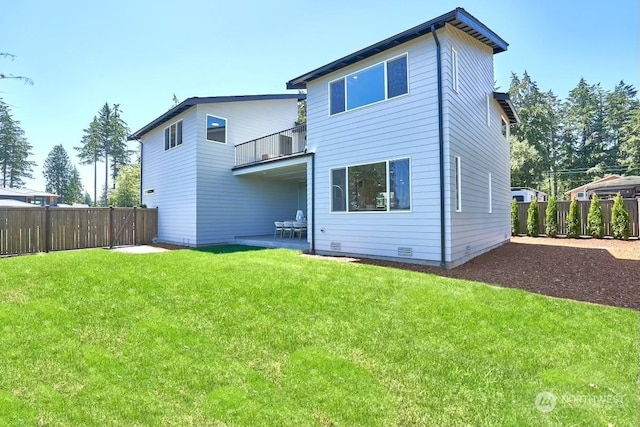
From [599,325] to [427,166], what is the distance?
431 cm

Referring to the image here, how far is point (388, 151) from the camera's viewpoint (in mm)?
8188

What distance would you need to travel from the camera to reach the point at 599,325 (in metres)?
4.03

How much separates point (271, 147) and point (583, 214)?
1276 cm

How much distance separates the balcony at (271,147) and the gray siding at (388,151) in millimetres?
3939

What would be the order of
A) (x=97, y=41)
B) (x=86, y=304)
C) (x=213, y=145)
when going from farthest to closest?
(x=213, y=145) → (x=97, y=41) → (x=86, y=304)

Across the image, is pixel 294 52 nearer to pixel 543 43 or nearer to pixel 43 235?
pixel 543 43

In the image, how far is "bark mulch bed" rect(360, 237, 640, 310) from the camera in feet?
17.7

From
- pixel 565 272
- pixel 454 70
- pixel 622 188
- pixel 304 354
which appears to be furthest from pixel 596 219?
→ pixel 304 354

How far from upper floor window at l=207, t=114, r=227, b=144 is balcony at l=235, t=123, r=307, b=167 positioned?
706 millimetres

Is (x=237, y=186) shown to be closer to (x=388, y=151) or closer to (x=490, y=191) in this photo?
(x=388, y=151)

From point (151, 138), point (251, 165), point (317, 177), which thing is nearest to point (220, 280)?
point (317, 177)

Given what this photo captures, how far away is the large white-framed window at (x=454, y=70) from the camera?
7.79 metres

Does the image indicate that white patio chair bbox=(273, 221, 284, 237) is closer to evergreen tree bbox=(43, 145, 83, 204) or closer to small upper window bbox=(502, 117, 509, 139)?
small upper window bbox=(502, 117, 509, 139)

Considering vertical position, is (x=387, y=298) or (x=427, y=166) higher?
(x=427, y=166)
